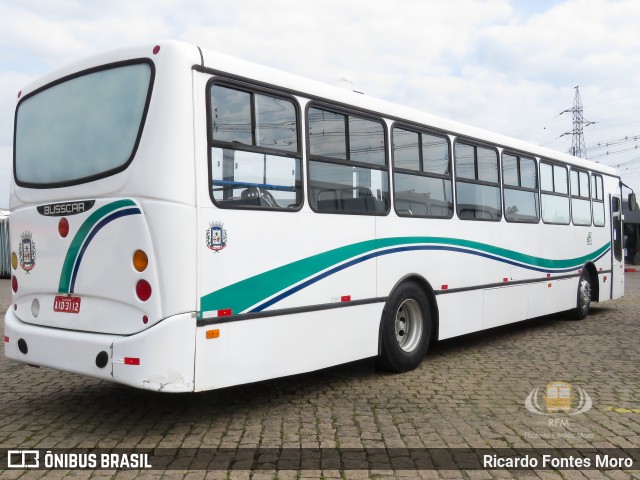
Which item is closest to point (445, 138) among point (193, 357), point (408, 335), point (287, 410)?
point (408, 335)

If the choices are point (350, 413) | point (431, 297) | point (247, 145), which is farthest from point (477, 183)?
point (247, 145)

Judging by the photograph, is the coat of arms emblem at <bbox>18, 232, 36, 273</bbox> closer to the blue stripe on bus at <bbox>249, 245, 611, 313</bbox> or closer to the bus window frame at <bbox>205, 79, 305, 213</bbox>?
the bus window frame at <bbox>205, 79, 305, 213</bbox>

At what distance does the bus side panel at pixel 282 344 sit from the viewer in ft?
16.5

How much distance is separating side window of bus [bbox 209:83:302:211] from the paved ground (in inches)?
72.6

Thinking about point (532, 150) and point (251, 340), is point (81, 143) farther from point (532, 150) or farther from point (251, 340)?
point (532, 150)

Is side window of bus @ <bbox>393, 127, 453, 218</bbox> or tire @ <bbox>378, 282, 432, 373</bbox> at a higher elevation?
side window of bus @ <bbox>393, 127, 453, 218</bbox>

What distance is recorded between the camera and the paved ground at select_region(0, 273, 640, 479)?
4.95 metres

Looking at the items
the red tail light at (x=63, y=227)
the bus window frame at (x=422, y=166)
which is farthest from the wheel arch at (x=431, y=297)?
the red tail light at (x=63, y=227)

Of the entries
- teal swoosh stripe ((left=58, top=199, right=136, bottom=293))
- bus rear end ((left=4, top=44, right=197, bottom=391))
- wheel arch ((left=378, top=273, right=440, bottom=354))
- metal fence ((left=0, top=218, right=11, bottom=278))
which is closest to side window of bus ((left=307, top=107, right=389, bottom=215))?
wheel arch ((left=378, top=273, right=440, bottom=354))

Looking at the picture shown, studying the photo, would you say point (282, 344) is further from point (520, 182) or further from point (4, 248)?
point (4, 248)

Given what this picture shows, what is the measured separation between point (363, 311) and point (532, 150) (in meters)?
5.27

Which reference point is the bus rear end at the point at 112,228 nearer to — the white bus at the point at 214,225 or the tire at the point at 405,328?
the white bus at the point at 214,225

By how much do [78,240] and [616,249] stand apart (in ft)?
39.0

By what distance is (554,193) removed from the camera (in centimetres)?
1112
